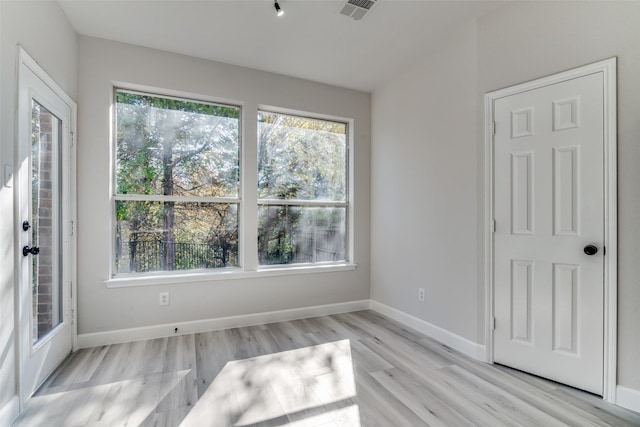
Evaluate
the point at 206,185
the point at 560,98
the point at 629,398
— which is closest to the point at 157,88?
the point at 206,185

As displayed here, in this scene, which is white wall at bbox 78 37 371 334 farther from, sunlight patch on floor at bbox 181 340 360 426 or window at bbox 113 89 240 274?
sunlight patch on floor at bbox 181 340 360 426

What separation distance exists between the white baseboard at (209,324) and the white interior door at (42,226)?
0.75 ft

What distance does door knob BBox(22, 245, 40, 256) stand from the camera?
1.93m

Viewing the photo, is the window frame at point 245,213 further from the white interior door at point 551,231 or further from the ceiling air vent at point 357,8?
the white interior door at point 551,231

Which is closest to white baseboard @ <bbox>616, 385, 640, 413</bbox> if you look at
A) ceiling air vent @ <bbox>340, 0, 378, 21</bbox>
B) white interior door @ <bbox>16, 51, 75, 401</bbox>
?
ceiling air vent @ <bbox>340, 0, 378, 21</bbox>

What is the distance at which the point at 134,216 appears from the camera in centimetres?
303

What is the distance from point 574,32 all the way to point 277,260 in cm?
326

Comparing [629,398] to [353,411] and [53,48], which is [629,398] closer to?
[353,411]

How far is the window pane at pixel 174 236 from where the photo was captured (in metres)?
3.01

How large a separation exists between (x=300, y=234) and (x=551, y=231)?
8.14ft

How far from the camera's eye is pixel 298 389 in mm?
2148

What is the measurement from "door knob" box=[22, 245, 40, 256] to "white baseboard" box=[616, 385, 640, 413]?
380 cm

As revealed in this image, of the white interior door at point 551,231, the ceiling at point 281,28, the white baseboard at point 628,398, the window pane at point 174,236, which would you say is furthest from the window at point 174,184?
the white baseboard at point 628,398

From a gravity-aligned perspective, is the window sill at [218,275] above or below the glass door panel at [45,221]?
below
